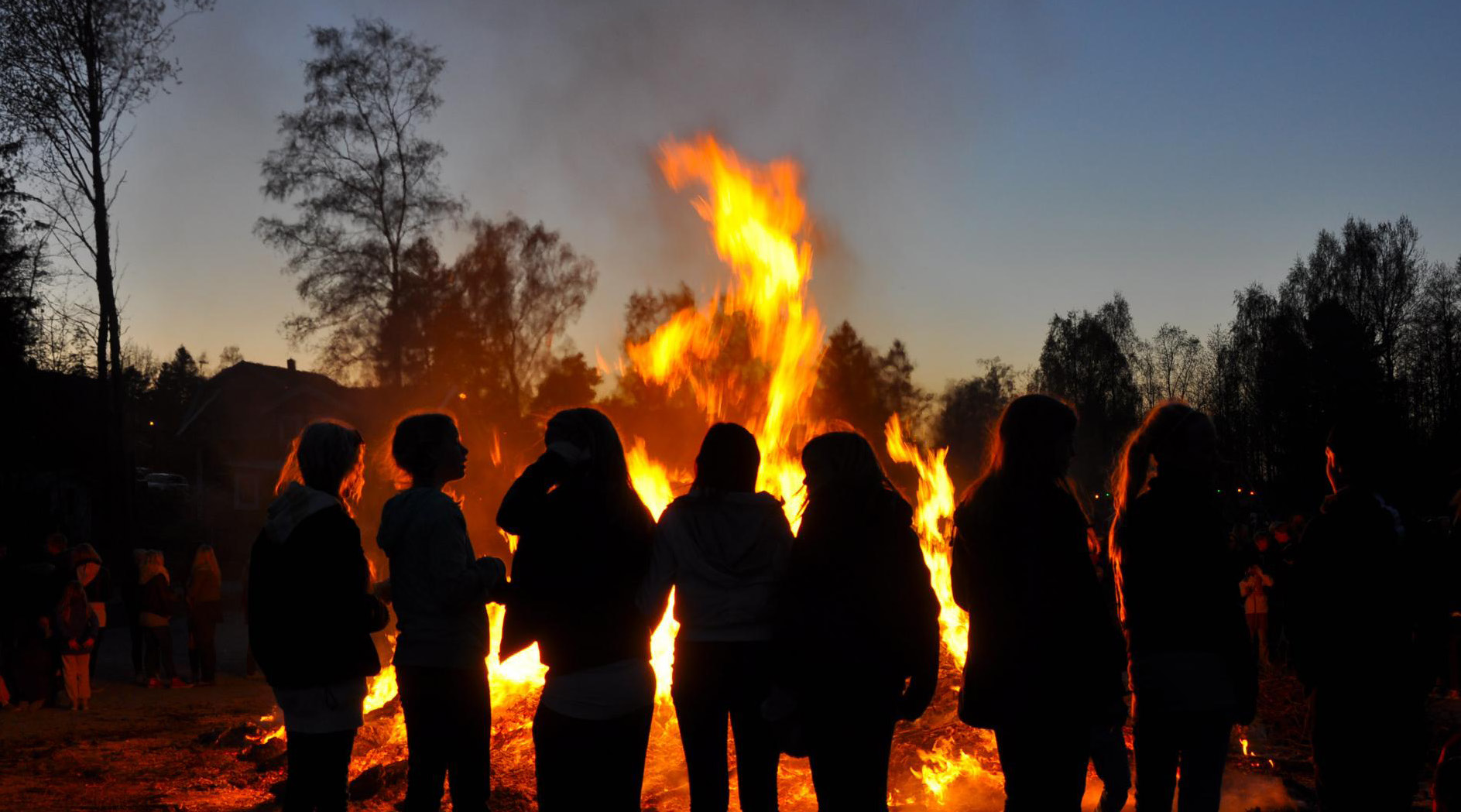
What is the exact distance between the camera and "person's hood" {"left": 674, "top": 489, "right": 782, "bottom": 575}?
4.29 m

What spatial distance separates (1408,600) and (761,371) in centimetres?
777

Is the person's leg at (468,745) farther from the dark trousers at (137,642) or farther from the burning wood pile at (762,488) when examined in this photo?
the dark trousers at (137,642)

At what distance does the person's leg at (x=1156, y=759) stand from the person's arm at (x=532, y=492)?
2323 millimetres

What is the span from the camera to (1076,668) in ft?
12.0

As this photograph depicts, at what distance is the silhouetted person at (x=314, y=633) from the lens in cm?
394

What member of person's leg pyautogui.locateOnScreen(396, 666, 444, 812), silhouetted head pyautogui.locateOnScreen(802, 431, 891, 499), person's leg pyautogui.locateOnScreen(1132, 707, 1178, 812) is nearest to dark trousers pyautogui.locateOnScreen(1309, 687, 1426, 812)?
person's leg pyautogui.locateOnScreen(1132, 707, 1178, 812)

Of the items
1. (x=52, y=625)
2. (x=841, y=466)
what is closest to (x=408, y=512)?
(x=841, y=466)

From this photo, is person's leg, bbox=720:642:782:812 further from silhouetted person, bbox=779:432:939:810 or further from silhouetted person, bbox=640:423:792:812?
silhouetted person, bbox=779:432:939:810

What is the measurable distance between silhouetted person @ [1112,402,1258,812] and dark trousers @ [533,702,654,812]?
1901 millimetres

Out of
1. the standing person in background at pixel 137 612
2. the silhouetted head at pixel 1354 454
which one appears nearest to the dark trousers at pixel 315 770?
the silhouetted head at pixel 1354 454

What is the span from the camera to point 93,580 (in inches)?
537

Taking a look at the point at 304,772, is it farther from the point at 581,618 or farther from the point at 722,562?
the point at 722,562

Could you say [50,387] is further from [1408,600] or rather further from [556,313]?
[1408,600]

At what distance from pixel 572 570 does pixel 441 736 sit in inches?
47.9
